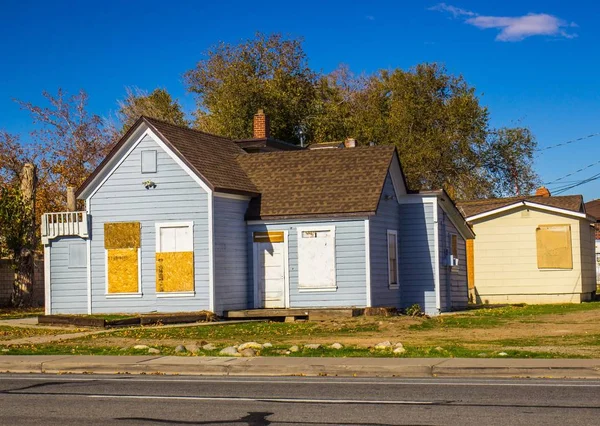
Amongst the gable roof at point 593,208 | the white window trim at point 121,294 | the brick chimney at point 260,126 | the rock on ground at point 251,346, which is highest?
the brick chimney at point 260,126

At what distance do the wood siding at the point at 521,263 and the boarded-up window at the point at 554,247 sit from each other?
18 centimetres

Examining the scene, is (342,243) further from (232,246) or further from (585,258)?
(585,258)

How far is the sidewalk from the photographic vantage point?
645 inches

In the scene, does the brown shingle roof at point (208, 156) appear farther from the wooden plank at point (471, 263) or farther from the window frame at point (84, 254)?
the wooden plank at point (471, 263)

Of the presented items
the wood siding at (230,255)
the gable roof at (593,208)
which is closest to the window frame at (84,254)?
the wood siding at (230,255)

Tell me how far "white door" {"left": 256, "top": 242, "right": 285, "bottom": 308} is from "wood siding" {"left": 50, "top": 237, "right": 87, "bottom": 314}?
6.00 meters

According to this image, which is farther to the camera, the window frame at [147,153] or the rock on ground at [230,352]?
the window frame at [147,153]

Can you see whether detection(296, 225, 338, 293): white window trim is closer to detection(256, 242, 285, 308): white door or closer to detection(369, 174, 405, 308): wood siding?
detection(256, 242, 285, 308): white door

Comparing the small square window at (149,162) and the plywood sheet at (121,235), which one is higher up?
the small square window at (149,162)

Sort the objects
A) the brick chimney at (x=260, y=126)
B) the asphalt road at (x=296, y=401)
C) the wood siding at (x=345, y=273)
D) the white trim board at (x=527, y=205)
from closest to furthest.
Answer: the asphalt road at (x=296, y=401) → the wood siding at (x=345, y=273) → the white trim board at (x=527, y=205) → the brick chimney at (x=260, y=126)

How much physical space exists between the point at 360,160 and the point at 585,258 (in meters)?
14.2

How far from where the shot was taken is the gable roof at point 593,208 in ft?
269

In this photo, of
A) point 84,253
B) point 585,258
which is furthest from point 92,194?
point 585,258

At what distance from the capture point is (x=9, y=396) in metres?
14.2
